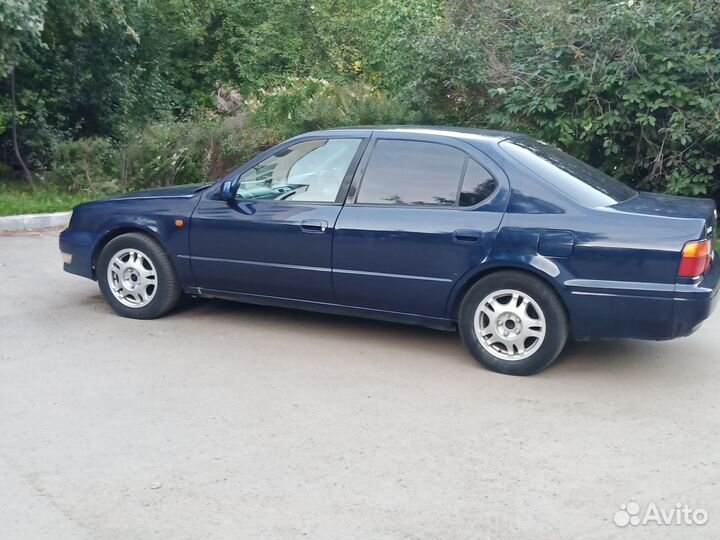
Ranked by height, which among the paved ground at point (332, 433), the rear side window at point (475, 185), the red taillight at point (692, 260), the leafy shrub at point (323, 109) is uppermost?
the leafy shrub at point (323, 109)

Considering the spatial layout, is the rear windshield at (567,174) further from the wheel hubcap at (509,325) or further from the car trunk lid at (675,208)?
the wheel hubcap at (509,325)

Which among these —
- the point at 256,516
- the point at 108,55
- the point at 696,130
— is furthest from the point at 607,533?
the point at 108,55

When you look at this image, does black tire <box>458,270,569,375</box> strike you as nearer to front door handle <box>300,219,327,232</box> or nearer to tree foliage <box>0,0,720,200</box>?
front door handle <box>300,219,327,232</box>

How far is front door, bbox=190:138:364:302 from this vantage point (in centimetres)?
638

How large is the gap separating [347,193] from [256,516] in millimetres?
2964

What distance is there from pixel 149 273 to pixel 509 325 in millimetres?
2964

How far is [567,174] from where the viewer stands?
610 centimetres

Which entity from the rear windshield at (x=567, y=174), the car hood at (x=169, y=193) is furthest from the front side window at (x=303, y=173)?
the rear windshield at (x=567, y=174)

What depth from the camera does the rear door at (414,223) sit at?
5898 millimetres

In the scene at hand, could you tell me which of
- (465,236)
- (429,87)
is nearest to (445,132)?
(465,236)

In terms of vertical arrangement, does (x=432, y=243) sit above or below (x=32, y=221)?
above

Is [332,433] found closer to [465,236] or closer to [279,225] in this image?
[465,236]

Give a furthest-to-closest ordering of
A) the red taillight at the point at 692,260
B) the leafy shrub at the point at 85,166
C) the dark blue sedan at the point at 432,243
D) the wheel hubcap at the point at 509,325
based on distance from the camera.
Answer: the leafy shrub at the point at 85,166 < the wheel hubcap at the point at 509,325 < the dark blue sedan at the point at 432,243 < the red taillight at the point at 692,260

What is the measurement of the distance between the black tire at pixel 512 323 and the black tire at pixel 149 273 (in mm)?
2426
